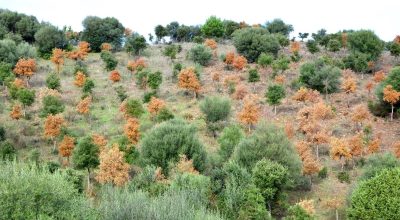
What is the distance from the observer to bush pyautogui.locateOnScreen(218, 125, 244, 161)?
56250 mm

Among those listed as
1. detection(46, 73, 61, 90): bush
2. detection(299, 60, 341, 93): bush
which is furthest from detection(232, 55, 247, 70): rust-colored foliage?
detection(46, 73, 61, 90): bush

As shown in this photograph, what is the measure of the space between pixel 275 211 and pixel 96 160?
19.7 m

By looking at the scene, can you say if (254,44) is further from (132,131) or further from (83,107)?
(132,131)

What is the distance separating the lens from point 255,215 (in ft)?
133

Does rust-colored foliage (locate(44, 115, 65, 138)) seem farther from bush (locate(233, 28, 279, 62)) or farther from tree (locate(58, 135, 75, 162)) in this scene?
bush (locate(233, 28, 279, 62))

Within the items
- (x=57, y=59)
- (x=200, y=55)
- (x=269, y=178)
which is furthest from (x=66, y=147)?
(x=200, y=55)

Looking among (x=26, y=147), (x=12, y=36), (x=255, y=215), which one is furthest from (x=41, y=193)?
(x=12, y=36)

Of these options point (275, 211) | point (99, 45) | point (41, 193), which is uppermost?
point (99, 45)

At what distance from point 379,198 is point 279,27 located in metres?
97.7

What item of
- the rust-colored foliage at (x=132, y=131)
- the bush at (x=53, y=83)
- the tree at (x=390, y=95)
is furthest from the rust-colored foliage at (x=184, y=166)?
the bush at (x=53, y=83)

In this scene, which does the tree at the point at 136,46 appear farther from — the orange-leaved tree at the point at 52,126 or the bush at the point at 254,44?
the orange-leaved tree at the point at 52,126

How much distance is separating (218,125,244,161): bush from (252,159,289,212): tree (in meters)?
9.73

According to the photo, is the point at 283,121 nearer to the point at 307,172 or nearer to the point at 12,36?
the point at 307,172

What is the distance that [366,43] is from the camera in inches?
3765
